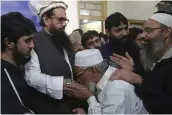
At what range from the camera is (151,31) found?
6.12 feet

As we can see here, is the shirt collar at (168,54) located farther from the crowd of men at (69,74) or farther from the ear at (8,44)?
the ear at (8,44)

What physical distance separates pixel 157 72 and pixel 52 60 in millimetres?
687

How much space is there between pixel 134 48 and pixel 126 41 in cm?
9

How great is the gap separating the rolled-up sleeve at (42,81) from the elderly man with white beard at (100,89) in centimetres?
6

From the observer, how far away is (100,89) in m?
1.68

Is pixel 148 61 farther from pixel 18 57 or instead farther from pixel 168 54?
pixel 18 57

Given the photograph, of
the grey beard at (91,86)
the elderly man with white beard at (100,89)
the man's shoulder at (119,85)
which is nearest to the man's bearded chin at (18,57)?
the elderly man with white beard at (100,89)

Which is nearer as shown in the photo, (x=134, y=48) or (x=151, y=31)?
(x=151, y=31)

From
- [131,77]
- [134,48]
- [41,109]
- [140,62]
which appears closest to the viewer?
[131,77]

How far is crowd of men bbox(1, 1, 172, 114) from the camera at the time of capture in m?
1.53

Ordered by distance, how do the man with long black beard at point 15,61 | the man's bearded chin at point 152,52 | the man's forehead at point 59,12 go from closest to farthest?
1. the man with long black beard at point 15,61
2. the man's bearded chin at point 152,52
3. the man's forehead at point 59,12

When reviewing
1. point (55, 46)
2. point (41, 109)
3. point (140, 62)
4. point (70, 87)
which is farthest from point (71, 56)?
point (140, 62)

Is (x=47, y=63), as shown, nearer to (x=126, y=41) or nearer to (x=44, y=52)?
(x=44, y=52)

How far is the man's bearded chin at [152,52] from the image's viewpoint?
6.05 ft
